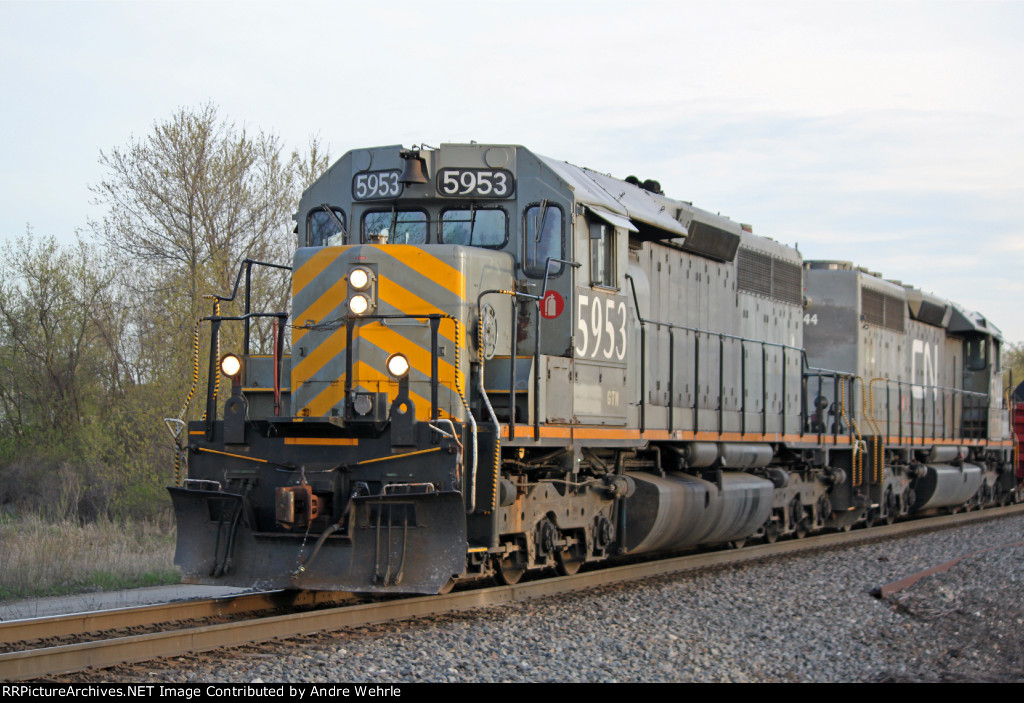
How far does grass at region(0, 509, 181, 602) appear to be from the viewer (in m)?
9.18

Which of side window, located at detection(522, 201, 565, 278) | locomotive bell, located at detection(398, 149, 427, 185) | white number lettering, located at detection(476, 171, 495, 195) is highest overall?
locomotive bell, located at detection(398, 149, 427, 185)

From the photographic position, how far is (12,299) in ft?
80.7

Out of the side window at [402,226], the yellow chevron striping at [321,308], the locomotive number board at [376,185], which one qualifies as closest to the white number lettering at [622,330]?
the side window at [402,226]

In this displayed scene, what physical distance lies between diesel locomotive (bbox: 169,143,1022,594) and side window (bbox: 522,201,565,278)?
19 mm

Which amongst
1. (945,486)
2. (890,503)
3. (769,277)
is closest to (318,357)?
(769,277)

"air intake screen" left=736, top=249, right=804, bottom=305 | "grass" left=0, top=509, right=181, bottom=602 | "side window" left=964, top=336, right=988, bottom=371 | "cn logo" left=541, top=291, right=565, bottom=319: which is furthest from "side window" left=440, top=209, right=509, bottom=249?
"side window" left=964, top=336, right=988, bottom=371

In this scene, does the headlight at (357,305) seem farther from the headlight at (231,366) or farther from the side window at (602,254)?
the side window at (602,254)

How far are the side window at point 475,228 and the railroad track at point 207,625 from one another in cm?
285

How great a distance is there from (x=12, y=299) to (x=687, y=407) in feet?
63.6

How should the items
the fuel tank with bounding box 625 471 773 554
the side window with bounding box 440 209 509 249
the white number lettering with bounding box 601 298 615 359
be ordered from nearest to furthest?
the side window with bounding box 440 209 509 249, the white number lettering with bounding box 601 298 615 359, the fuel tank with bounding box 625 471 773 554

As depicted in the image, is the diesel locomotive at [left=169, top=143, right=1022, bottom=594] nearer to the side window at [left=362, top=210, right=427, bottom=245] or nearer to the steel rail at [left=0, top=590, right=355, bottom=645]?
the side window at [left=362, top=210, right=427, bottom=245]

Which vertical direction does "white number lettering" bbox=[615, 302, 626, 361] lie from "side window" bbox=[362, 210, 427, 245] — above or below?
below
